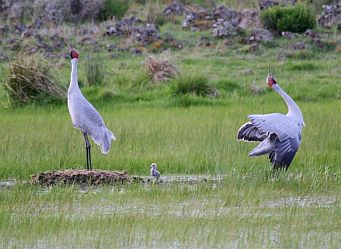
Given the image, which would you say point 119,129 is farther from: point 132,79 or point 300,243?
point 300,243

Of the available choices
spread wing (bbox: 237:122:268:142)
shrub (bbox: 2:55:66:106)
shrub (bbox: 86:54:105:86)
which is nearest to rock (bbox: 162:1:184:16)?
shrub (bbox: 86:54:105:86)

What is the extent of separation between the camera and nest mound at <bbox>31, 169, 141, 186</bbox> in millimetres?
9914

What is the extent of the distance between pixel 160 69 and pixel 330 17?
6.87m

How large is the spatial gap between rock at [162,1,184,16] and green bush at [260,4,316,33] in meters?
3.50

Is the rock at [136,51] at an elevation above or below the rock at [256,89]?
below

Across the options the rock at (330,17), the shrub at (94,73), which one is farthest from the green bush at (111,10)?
the shrub at (94,73)

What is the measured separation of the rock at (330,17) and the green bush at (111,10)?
5.66m

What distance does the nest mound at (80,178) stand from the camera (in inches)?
390

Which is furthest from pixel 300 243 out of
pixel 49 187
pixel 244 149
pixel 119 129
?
pixel 119 129

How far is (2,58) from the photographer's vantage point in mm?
20453

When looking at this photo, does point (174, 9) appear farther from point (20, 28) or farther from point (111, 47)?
point (111, 47)

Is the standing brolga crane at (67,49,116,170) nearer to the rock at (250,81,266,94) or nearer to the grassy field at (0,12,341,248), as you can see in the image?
the grassy field at (0,12,341,248)

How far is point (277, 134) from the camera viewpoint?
9977mm

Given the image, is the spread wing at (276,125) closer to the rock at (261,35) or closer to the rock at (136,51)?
the rock at (136,51)
